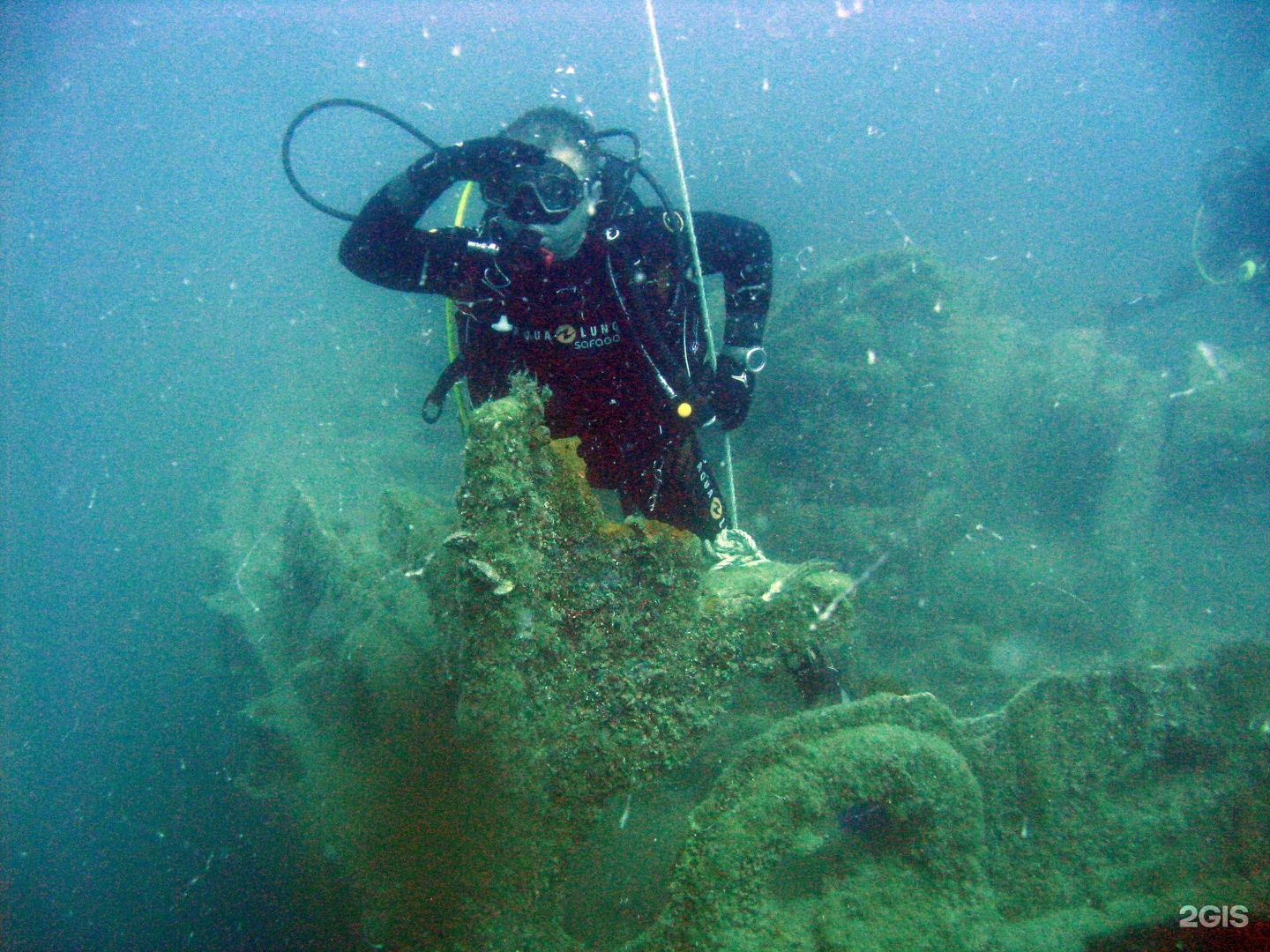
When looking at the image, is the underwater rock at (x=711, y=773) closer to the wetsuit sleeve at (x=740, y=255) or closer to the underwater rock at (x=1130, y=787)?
the underwater rock at (x=1130, y=787)

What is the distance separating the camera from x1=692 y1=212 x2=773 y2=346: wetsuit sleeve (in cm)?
388

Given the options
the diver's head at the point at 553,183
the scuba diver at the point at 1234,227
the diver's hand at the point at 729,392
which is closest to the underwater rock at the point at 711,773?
the diver's hand at the point at 729,392

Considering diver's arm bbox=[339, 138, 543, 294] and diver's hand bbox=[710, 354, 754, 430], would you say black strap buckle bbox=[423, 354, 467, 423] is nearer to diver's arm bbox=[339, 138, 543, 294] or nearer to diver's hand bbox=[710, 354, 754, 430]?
diver's arm bbox=[339, 138, 543, 294]

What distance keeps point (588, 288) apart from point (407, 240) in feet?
3.80

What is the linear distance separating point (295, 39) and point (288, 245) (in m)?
39.7

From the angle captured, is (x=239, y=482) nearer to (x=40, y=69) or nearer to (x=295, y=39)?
(x=40, y=69)

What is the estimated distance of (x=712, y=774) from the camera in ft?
7.86

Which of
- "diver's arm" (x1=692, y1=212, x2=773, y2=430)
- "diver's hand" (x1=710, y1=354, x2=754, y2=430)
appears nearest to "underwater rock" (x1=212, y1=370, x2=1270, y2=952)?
"diver's hand" (x1=710, y1=354, x2=754, y2=430)

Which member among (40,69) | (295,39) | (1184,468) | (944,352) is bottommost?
(1184,468)

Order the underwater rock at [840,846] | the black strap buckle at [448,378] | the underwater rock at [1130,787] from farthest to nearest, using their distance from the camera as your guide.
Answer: the black strap buckle at [448,378] < the underwater rock at [1130,787] < the underwater rock at [840,846]

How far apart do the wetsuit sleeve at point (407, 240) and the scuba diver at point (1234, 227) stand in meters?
14.8

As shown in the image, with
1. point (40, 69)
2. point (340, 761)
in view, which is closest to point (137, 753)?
point (340, 761)

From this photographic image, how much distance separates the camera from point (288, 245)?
7112 centimetres

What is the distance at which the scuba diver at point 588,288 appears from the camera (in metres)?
3.23
